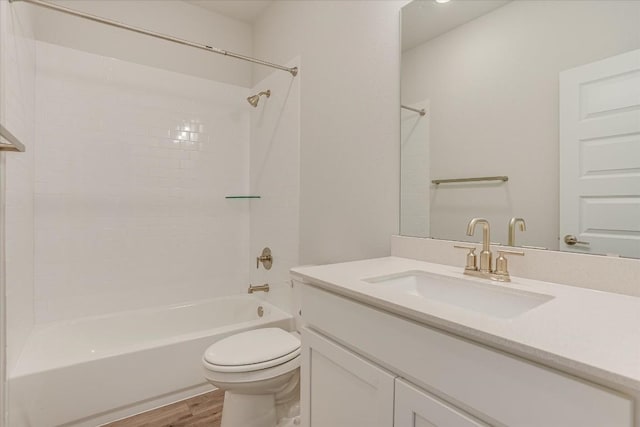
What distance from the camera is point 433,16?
138cm

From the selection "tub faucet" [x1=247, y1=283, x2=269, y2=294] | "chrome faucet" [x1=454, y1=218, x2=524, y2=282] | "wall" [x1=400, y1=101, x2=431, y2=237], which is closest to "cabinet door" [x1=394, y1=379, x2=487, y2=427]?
"chrome faucet" [x1=454, y1=218, x2=524, y2=282]

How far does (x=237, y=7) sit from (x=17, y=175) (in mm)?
1900

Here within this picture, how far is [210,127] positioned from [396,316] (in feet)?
7.55

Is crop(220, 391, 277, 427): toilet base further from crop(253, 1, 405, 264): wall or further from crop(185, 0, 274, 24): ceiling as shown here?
crop(185, 0, 274, 24): ceiling

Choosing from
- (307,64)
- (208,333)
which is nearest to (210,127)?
(307,64)

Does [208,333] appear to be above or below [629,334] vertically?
below

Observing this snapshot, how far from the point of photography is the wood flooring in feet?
5.30

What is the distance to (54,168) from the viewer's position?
2.01 m

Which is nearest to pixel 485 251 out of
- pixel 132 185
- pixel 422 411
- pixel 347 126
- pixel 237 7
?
pixel 422 411

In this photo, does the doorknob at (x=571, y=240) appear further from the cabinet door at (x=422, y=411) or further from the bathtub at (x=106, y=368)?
the bathtub at (x=106, y=368)

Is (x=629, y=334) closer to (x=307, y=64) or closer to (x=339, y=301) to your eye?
(x=339, y=301)

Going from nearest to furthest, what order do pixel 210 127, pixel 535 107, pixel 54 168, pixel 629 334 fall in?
pixel 629 334 < pixel 535 107 < pixel 54 168 < pixel 210 127

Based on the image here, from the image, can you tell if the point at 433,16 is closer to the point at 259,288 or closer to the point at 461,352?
the point at 461,352

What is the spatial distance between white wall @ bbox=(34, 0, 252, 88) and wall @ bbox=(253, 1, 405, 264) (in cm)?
72
